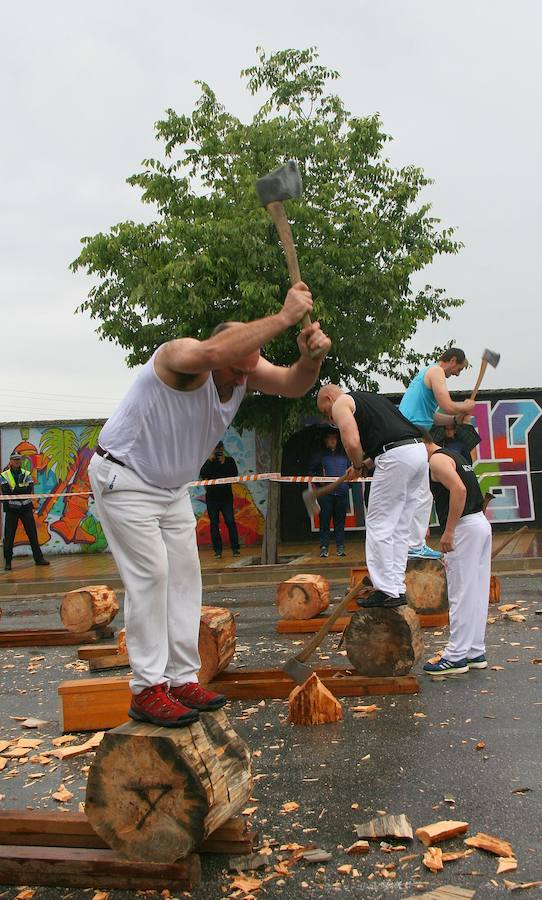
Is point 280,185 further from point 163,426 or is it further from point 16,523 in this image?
point 16,523

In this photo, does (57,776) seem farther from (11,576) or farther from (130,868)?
(11,576)

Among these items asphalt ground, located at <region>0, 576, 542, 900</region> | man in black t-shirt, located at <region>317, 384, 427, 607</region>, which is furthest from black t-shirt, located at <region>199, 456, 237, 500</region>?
man in black t-shirt, located at <region>317, 384, 427, 607</region>

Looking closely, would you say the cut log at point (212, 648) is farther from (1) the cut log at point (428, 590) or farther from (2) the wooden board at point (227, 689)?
(1) the cut log at point (428, 590)

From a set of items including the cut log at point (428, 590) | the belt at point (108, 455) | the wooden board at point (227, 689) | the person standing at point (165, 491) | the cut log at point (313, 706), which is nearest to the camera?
the person standing at point (165, 491)

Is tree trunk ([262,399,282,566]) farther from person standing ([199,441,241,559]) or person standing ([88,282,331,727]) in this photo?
person standing ([88,282,331,727])

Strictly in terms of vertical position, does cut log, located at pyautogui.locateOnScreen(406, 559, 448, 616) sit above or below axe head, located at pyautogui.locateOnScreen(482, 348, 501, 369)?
below

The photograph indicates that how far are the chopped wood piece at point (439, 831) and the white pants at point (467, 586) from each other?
2.63m

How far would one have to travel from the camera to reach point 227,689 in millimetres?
5574

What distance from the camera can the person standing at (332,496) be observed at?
49.0 ft

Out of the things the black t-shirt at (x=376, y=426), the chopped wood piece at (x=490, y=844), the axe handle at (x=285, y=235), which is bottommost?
the chopped wood piece at (x=490, y=844)

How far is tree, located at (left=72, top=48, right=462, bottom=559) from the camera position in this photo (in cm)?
1298

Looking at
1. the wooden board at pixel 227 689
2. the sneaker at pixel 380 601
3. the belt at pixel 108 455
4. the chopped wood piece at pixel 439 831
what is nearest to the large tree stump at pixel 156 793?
the chopped wood piece at pixel 439 831

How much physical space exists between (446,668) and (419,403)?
3324mm

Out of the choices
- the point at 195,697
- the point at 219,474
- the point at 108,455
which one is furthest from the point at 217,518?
the point at 108,455
